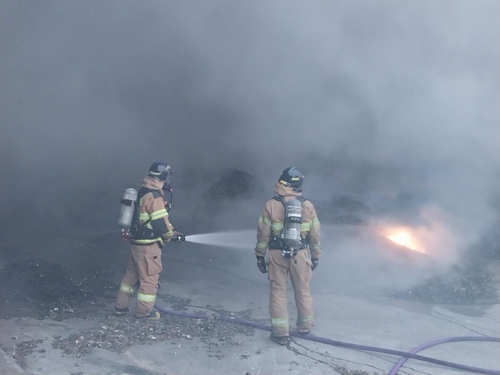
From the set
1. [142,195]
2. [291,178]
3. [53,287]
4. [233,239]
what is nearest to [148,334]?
[142,195]

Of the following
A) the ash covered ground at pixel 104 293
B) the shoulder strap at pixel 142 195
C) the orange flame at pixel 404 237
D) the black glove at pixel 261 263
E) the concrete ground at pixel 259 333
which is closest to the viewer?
the concrete ground at pixel 259 333

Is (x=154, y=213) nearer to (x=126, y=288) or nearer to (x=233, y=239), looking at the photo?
(x=126, y=288)

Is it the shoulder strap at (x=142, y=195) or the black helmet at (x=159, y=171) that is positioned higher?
the black helmet at (x=159, y=171)

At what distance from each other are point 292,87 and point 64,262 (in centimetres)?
519

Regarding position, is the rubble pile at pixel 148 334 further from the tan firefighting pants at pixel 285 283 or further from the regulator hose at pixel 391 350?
Answer: the tan firefighting pants at pixel 285 283

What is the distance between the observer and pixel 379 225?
7668mm

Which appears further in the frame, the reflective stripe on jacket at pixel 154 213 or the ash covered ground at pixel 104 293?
the reflective stripe on jacket at pixel 154 213

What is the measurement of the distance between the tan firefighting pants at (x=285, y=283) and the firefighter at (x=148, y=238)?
3.68 ft

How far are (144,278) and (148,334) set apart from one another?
1.95ft

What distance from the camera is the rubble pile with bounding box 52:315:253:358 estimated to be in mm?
4020

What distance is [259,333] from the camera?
4590mm

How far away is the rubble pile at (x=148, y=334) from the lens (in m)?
4.02

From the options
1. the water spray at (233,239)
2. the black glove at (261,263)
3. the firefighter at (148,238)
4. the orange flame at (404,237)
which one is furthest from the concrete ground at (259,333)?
the orange flame at (404,237)

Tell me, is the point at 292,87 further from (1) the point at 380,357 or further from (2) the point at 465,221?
(1) the point at 380,357
